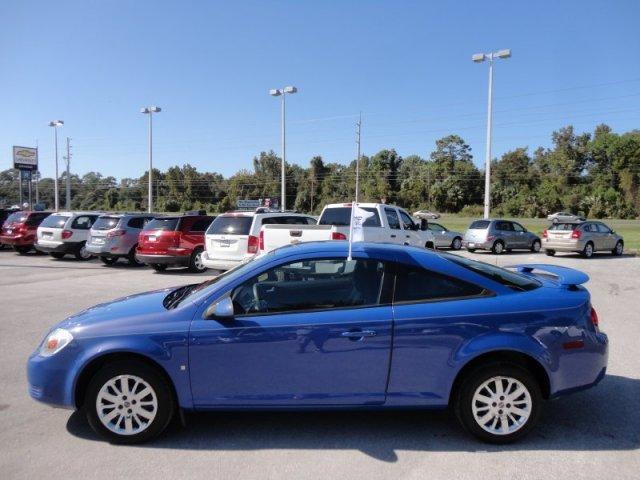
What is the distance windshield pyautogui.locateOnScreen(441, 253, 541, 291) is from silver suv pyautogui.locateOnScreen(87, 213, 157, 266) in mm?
13221

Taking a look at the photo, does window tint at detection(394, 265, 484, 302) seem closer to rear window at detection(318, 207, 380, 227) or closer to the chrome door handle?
the chrome door handle

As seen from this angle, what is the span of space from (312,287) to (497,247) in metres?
20.2

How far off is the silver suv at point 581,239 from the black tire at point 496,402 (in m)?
18.6

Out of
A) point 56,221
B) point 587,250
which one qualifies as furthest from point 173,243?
point 587,250

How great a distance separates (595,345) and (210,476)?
3.04 metres

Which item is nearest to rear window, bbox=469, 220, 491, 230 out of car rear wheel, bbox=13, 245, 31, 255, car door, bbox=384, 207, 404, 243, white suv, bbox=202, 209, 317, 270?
car door, bbox=384, 207, 404, 243

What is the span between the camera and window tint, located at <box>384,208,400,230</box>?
1385cm

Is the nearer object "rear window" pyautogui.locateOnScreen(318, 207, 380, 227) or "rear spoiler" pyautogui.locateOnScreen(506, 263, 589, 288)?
"rear spoiler" pyautogui.locateOnScreen(506, 263, 589, 288)

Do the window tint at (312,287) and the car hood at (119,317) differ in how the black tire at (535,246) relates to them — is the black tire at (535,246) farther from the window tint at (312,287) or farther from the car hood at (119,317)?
the car hood at (119,317)

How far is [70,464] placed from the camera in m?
3.61

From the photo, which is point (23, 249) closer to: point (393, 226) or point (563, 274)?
point (393, 226)

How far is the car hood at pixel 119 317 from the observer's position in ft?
12.8

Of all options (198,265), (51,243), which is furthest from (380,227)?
(51,243)

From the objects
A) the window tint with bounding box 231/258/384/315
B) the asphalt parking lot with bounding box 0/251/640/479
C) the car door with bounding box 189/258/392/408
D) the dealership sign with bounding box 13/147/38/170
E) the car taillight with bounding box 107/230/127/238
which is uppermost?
the dealership sign with bounding box 13/147/38/170
